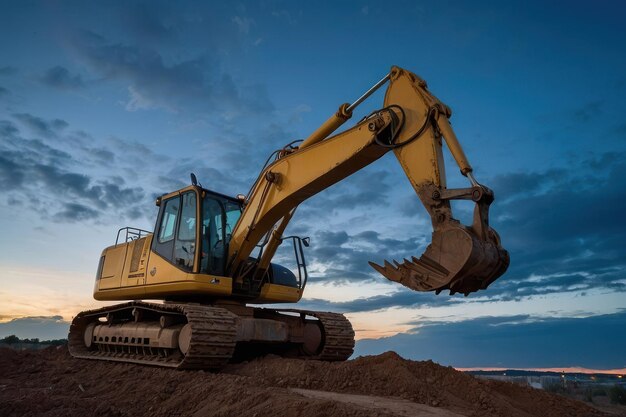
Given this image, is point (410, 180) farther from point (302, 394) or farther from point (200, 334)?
point (200, 334)

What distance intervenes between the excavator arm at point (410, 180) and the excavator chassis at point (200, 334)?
127 cm

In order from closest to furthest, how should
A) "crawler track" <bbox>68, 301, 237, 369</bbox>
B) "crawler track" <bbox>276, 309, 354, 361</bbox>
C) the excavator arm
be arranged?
1. the excavator arm
2. "crawler track" <bbox>68, 301, 237, 369</bbox>
3. "crawler track" <bbox>276, 309, 354, 361</bbox>

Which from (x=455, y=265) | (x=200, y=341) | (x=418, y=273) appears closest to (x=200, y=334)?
(x=200, y=341)

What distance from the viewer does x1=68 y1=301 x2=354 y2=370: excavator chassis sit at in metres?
8.88

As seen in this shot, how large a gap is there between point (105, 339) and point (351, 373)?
6.98m

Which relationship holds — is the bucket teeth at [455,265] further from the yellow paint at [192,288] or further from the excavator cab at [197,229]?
the excavator cab at [197,229]

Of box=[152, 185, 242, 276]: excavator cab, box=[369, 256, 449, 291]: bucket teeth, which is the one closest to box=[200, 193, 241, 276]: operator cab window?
box=[152, 185, 242, 276]: excavator cab

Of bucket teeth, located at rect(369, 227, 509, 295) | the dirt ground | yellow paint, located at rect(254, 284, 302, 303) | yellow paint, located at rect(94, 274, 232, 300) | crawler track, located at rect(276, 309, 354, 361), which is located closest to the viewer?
the dirt ground

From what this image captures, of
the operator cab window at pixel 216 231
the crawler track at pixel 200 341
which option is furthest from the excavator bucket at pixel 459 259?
the operator cab window at pixel 216 231

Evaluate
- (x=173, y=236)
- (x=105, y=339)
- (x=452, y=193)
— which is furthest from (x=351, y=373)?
(x=105, y=339)

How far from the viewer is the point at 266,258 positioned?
34.9ft

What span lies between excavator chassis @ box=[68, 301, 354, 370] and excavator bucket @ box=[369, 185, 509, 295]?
12.0 feet

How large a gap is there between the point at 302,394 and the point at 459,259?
8.55 feet

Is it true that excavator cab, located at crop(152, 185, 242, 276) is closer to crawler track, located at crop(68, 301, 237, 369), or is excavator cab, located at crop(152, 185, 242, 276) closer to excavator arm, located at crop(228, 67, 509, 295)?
excavator arm, located at crop(228, 67, 509, 295)
